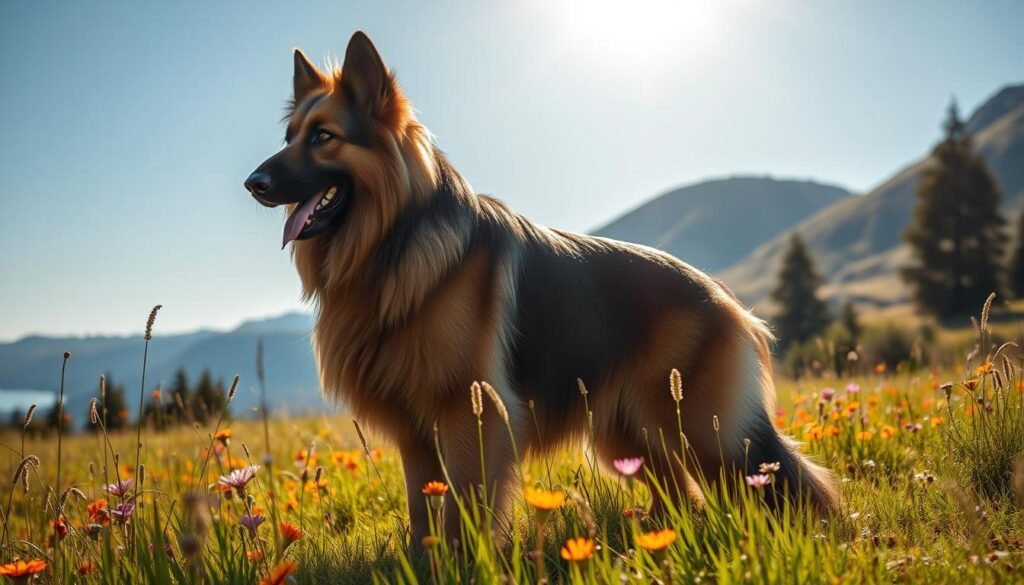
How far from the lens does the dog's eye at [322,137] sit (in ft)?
11.2

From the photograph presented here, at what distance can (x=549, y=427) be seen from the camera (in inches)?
138

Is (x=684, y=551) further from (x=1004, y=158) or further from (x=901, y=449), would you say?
(x=1004, y=158)

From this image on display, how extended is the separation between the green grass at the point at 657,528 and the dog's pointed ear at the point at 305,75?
2.11m

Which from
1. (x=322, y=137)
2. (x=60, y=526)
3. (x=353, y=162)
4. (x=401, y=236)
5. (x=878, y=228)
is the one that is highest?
(x=878, y=228)

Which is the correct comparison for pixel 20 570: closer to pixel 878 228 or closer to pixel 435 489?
pixel 435 489

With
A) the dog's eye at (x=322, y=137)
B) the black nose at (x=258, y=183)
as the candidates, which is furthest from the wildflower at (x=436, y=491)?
the dog's eye at (x=322, y=137)

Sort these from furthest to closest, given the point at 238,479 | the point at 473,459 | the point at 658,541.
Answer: the point at 473,459, the point at 238,479, the point at 658,541

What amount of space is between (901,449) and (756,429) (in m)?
1.22

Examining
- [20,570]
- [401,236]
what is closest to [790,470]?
[401,236]

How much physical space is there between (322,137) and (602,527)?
2385mm

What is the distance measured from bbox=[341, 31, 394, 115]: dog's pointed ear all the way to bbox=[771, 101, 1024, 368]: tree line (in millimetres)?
37177

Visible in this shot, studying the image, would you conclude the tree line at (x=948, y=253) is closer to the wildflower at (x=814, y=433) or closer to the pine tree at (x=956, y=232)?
the pine tree at (x=956, y=232)

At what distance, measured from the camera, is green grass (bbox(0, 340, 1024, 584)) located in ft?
6.36

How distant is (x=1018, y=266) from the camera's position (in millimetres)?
37312
